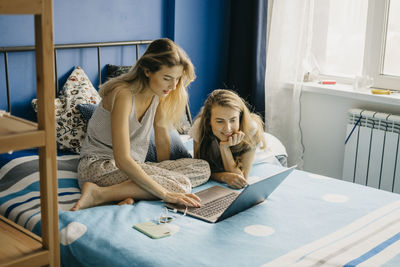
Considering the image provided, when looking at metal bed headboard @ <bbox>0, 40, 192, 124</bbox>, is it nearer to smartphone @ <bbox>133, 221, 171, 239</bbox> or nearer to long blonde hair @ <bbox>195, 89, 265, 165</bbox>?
long blonde hair @ <bbox>195, 89, 265, 165</bbox>

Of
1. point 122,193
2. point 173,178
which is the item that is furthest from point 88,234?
point 173,178

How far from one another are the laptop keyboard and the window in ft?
4.96

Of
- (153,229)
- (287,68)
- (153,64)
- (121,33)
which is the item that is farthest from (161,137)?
(287,68)

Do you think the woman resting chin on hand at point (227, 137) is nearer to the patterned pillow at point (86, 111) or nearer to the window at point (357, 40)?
the patterned pillow at point (86, 111)

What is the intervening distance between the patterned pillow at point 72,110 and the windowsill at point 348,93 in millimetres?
1419

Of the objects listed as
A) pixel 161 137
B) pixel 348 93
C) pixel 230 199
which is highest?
pixel 348 93

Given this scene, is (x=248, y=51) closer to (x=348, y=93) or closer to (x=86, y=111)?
(x=348, y=93)

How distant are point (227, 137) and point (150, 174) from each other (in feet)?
1.44

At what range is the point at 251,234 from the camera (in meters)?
1.74

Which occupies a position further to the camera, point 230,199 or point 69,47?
point 69,47

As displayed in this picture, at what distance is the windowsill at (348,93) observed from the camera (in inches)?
115

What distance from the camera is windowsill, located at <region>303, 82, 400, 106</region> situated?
115 inches

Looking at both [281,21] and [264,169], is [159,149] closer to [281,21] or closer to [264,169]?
[264,169]

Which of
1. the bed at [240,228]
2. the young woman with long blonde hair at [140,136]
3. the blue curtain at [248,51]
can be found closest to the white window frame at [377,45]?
the blue curtain at [248,51]
